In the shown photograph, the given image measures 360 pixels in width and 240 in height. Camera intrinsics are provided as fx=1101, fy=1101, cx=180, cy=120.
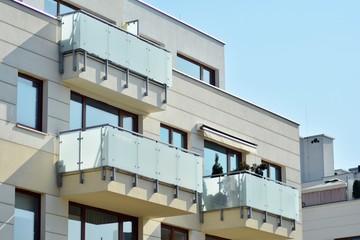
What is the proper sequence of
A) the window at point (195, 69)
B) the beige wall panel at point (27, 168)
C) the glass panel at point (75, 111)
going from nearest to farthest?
the beige wall panel at point (27, 168)
the glass panel at point (75, 111)
the window at point (195, 69)

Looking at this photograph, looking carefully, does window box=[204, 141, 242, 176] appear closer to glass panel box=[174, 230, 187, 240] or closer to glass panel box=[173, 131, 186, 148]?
glass panel box=[173, 131, 186, 148]

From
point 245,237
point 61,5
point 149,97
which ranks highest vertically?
point 61,5

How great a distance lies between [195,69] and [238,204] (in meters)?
6.87

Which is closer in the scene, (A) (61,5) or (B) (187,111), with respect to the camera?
(A) (61,5)

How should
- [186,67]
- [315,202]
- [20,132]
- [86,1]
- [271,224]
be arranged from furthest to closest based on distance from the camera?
[315,202]
[186,67]
[271,224]
[86,1]
[20,132]

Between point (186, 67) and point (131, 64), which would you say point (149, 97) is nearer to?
point (131, 64)

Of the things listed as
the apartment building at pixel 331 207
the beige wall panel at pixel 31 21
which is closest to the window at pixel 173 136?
the beige wall panel at pixel 31 21

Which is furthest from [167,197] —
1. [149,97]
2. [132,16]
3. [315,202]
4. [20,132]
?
[315,202]

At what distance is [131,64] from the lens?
3183cm

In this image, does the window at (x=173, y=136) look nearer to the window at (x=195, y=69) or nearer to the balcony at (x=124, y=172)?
the balcony at (x=124, y=172)

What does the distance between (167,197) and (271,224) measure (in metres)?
6.13

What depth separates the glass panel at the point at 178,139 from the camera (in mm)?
35250

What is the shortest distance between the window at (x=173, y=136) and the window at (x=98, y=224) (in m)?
3.34

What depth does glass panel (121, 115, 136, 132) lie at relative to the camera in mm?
32906
